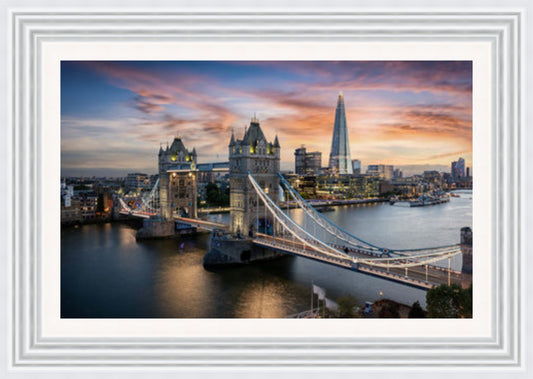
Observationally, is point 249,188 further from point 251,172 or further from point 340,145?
point 340,145

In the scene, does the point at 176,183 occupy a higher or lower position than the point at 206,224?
higher

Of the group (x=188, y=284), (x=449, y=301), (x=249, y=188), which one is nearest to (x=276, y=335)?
(x=449, y=301)

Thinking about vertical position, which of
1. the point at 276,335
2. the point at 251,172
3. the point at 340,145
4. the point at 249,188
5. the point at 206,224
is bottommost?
the point at 276,335

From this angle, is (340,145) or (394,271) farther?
(340,145)

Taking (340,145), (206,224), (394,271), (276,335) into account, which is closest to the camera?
(276,335)

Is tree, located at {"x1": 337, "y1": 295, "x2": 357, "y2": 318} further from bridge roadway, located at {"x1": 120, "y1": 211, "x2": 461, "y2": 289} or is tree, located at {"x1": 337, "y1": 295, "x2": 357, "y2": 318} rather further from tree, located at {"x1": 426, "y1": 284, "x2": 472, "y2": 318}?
bridge roadway, located at {"x1": 120, "y1": 211, "x2": 461, "y2": 289}

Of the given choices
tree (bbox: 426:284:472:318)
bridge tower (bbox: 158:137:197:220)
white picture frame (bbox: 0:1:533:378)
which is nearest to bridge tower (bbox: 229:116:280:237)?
bridge tower (bbox: 158:137:197:220)

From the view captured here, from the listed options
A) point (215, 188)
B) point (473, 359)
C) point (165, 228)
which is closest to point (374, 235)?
point (165, 228)
